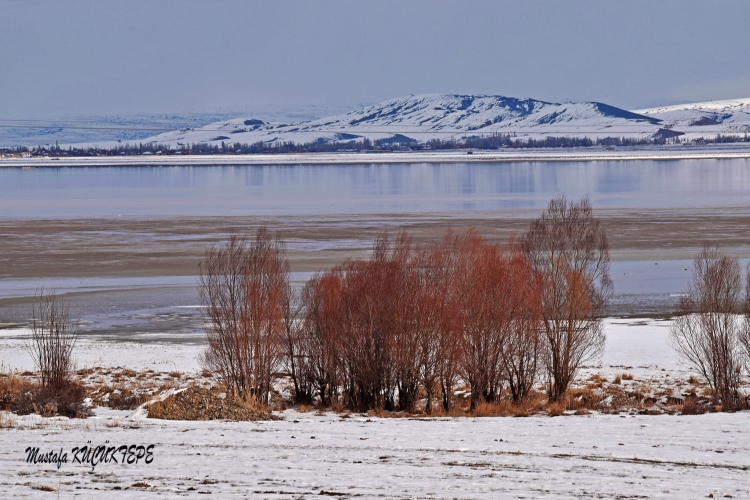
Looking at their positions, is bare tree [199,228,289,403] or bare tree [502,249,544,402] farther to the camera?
bare tree [502,249,544,402]

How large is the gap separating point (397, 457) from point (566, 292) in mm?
10546

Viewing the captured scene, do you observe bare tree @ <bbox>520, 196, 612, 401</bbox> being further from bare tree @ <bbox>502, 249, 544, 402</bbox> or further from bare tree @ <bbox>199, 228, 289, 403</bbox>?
bare tree @ <bbox>199, 228, 289, 403</bbox>

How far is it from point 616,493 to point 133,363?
536 inches

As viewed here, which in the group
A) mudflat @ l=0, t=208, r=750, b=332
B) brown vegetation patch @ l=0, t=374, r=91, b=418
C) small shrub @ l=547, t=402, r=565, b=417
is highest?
brown vegetation patch @ l=0, t=374, r=91, b=418

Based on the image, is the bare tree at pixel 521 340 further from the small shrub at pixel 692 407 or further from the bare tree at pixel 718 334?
the small shrub at pixel 692 407

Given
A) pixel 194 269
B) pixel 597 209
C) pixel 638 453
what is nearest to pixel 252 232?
pixel 194 269

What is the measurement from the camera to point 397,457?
35.4 ft

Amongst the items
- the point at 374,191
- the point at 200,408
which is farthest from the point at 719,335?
the point at 374,191

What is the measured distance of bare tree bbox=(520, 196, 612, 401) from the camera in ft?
63.8

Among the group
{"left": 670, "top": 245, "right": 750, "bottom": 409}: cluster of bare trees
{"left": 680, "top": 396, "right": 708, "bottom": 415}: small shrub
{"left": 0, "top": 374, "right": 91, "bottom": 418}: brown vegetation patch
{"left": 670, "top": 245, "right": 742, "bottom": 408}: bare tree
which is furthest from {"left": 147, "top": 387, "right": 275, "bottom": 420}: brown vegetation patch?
{"left": 670, "top": 245, "right": 742, "bottom": 408}: bare tree

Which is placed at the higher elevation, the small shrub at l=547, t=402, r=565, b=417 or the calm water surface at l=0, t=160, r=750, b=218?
the calm water surface at l=0, t=160, r=750, b=218

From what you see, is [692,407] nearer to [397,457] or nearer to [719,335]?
[719,335]

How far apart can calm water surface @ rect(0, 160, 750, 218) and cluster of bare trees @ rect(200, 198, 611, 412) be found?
38.6 meters

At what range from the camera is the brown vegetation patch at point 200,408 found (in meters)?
14.0
